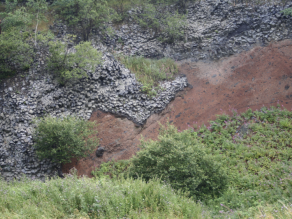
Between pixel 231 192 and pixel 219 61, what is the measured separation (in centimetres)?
1128

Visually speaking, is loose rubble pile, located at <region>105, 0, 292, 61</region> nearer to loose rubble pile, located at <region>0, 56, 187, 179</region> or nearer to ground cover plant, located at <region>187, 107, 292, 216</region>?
loose rubble pile, located at <region>0, 56, 187, 179</region>

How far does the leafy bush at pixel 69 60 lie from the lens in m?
13.1

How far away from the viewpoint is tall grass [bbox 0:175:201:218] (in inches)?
190

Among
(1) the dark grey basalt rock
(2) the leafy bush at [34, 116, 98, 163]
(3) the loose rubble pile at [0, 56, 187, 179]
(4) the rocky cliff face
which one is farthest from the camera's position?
(1) the dark grey basalt rock

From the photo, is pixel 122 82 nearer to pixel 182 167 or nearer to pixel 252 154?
pixel 182 167

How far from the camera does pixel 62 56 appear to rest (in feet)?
43.2

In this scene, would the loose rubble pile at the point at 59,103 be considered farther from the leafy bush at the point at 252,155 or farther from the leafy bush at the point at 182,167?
the leafy bush at the point at 182,167

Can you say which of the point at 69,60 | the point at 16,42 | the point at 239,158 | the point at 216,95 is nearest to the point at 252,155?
the point at 239,158

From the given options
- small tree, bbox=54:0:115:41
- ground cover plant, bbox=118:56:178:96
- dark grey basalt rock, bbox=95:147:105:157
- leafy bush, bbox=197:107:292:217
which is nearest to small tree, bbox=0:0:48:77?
small tree, bbox=54:0:115:41

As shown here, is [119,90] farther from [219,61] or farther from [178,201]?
[178,201]

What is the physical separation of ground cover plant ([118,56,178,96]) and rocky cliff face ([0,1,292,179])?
588mm

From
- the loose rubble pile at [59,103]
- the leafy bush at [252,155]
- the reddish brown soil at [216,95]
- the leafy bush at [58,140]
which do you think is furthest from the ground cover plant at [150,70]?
the leafy bush at [58,140]

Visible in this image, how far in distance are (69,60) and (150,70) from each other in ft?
19.4

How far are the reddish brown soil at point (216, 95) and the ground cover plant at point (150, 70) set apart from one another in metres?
1.41
